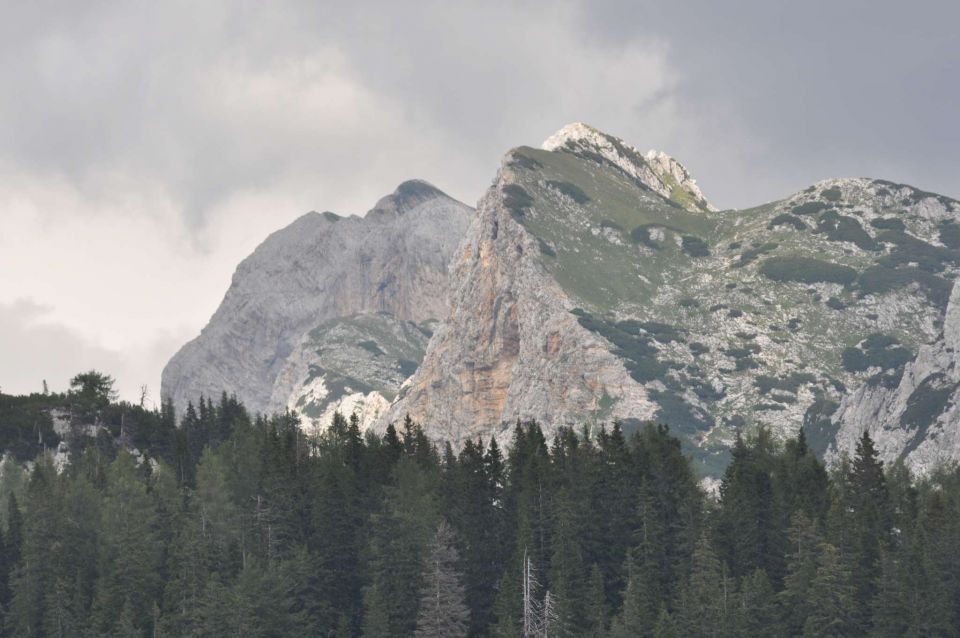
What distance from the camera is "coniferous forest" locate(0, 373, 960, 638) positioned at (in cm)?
14125

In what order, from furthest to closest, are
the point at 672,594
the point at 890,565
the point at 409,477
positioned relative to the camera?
the point at 409,477, the point at 672,594, the point at 890,565

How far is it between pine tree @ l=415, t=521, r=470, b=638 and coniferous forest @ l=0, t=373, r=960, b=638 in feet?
0.90

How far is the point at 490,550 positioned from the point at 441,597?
14.2m

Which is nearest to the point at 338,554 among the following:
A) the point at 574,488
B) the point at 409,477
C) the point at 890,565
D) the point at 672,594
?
the point at 409,477

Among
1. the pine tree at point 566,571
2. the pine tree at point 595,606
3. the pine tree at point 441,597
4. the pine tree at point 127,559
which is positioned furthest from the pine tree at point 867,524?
the pine tree at point 127,559

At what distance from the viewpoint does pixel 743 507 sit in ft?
520

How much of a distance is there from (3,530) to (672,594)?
82.5 metres

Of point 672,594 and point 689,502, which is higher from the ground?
point 689,502

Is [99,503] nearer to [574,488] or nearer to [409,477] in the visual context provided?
[409,477]

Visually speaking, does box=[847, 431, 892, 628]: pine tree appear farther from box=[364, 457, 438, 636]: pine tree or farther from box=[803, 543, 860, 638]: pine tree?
box=[364, 457, 438, 636]: pine tree

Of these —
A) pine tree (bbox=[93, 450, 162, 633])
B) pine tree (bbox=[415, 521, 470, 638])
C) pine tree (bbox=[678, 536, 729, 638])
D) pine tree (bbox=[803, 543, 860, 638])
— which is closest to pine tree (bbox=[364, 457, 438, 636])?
pine tree (bbox=[415, 521, 470, 638])

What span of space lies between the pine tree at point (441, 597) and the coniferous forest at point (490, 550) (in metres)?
0.28

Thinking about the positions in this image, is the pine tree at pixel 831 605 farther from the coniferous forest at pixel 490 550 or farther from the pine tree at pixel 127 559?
the pine tree at pixel 127 559

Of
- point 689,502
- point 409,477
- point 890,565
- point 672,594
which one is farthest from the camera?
point 409,477
